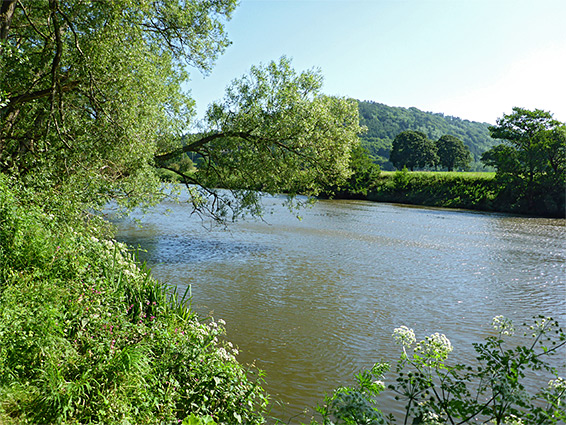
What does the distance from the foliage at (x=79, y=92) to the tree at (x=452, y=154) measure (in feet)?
282

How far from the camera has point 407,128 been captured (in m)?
166

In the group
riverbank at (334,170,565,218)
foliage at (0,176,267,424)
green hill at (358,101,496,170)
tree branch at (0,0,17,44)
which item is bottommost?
foliage at (0,176,267,424)

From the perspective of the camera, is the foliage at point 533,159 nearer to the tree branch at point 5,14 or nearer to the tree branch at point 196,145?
the tree branch at point 196,145

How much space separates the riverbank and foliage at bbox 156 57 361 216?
34404 millimetres

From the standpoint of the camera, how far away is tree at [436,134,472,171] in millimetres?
89938

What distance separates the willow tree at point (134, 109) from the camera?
32.2 feet

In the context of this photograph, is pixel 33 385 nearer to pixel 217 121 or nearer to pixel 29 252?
pixel 29 252

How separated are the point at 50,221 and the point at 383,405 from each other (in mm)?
5819

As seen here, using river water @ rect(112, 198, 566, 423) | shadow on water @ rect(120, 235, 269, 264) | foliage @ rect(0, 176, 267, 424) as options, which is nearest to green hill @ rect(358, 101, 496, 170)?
river water @ rect(112, 198, 566, 423)

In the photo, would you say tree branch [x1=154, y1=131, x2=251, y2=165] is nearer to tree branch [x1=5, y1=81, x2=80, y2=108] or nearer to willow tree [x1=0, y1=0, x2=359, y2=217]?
willow tree [x1=0, y1=0, x2=359, y2=217]

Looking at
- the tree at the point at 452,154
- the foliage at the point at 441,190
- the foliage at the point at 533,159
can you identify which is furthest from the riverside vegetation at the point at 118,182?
the tree at the point at 452,154

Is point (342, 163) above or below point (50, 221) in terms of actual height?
above

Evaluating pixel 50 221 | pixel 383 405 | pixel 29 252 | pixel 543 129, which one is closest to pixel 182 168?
pixel 50 221

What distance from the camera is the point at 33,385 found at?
13.1ft
